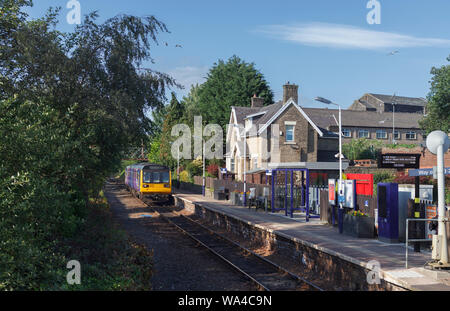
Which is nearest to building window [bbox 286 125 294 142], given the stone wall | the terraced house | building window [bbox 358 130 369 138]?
the terraced house

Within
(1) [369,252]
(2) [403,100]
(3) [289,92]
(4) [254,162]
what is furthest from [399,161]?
(2) [403,100]

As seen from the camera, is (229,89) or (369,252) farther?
(229,89)

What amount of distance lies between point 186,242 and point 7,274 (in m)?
11.2

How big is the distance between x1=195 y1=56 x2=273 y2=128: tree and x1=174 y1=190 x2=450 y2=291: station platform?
151 ft

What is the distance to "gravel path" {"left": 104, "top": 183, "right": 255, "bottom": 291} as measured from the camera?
1171 centimetres

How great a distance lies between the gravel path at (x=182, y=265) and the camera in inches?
461

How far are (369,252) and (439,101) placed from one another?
→ 34.3 m

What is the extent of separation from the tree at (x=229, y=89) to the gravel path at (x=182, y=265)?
144ft

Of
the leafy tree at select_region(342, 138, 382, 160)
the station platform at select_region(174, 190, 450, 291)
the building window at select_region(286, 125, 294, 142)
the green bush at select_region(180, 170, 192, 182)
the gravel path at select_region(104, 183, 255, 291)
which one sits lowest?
the gravel path at select_region(104, 183, 255, 291)

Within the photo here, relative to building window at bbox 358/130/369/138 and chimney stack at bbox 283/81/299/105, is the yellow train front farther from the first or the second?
building window at bbox 358/130/369/138

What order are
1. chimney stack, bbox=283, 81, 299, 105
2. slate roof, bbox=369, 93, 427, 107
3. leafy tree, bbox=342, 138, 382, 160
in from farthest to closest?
slate roof, bbox=369, 93, 427, 107, leafy tree, bbox=342, 138, 382, 160, chimney stack, bbox=283, 81, 299, 105

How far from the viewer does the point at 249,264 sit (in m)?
14.3

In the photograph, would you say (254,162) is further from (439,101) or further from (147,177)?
(439,101)
